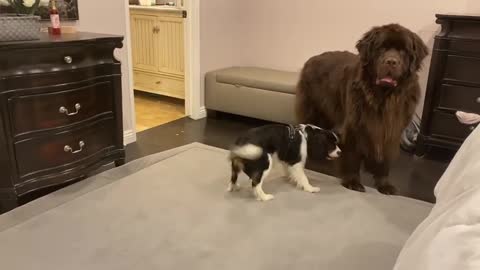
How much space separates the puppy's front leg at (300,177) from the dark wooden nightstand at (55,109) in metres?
1.15

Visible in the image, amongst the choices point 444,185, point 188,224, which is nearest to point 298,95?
point 188,224

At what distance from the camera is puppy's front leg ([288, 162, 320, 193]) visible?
97.1 inches

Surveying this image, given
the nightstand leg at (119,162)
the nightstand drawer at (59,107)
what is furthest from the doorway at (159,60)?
the nightstand drawer at (59,107)

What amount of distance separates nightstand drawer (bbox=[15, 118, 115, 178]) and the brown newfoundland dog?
4.77 feet

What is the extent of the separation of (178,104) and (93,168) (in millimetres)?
2195

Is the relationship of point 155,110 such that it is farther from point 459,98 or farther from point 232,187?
point 459,98

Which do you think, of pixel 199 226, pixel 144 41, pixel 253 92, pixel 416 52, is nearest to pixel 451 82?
pixel 416 52

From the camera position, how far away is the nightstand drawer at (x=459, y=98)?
2906mm

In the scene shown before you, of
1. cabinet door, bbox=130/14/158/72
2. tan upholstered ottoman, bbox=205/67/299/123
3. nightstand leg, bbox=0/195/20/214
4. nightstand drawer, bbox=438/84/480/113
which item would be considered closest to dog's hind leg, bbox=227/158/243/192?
nightstand leg, bbox=0/195/20/214

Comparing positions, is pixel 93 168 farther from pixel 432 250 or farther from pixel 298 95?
pixel 432 250

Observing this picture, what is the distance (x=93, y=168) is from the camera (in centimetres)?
258

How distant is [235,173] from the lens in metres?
2.39

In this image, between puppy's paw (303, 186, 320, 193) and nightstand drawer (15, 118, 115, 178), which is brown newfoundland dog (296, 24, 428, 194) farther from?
nightstand drawer (15, 118, 115, 178)

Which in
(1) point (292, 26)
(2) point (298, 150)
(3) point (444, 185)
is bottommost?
(2) point (298, 150)
